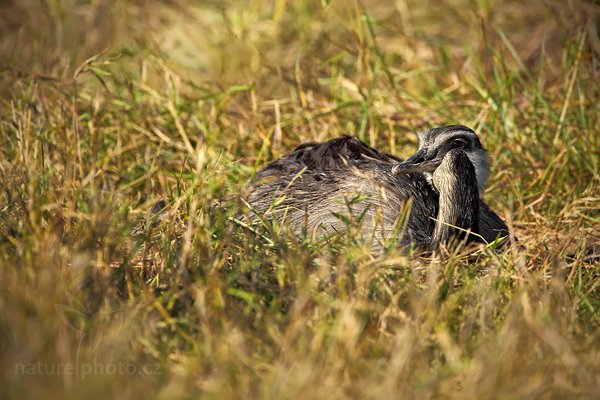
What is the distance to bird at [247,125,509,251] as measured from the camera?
165 inches

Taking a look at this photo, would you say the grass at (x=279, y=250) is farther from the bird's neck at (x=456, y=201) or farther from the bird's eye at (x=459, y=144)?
the bird's eye at (x=459, y=144)

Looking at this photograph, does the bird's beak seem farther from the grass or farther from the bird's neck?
the grass

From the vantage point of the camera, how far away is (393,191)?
433cm

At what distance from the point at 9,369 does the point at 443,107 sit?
12.0ft

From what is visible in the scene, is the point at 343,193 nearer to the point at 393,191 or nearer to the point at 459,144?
the point at 393,191

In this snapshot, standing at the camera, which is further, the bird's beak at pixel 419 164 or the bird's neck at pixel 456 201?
the bird's beak at pixel 419 164

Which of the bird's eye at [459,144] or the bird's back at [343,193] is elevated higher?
the bird's eye at [459,144]

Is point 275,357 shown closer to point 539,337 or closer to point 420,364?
point 420,364

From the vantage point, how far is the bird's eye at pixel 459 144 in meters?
4.47

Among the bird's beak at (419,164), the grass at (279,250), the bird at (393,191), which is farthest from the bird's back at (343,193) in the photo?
the grass at (279,250)

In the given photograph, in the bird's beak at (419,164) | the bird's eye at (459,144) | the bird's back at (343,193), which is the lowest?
the bird's back at (343,193)

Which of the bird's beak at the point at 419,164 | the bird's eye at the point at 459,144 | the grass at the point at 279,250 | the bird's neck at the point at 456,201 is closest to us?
the grass at the point at 279,250

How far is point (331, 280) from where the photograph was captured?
136 inches

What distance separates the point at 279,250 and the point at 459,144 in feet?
4.04
